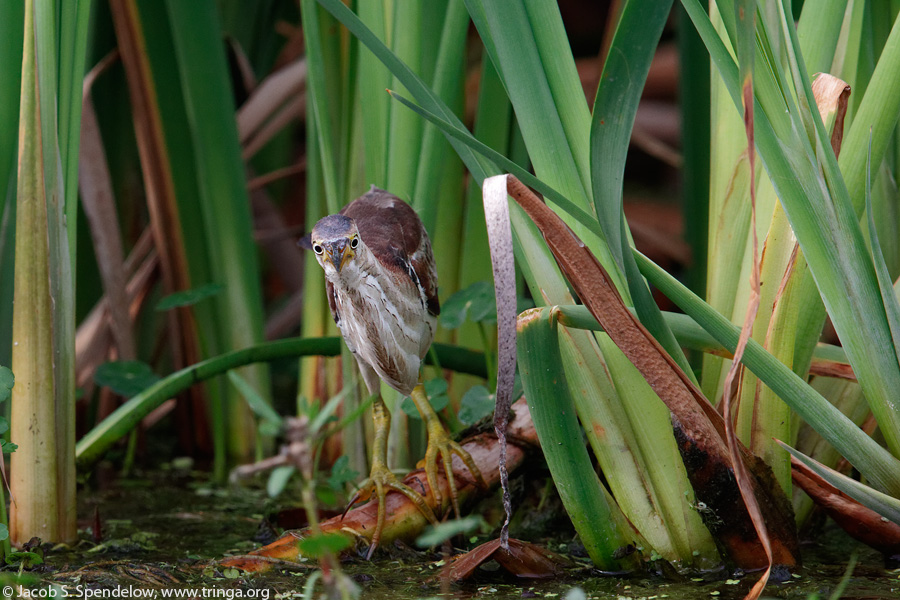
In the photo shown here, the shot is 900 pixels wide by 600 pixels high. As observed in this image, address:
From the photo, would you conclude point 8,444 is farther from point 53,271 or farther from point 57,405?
point 53,271

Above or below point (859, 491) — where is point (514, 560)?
below

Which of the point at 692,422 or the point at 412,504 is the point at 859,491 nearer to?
the point at 692,422

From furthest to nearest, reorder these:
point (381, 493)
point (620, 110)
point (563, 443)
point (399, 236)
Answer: point (399, 236), point (381, 493), point (563, 443), point (620, 110)

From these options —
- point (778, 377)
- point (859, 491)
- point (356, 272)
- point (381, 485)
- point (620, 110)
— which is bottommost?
point (381, 485)

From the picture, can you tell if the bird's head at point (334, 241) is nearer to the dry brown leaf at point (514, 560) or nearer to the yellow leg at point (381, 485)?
the yellow leg at point (381, 485)

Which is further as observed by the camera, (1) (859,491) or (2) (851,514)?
(2) (851,514)

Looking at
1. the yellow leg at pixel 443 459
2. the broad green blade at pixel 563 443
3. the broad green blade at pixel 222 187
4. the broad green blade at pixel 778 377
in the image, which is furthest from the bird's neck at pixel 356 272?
the broad green blade at pixel 222 187

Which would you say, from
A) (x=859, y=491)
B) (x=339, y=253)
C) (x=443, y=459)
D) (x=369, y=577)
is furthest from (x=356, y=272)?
(x=859, y=491)
